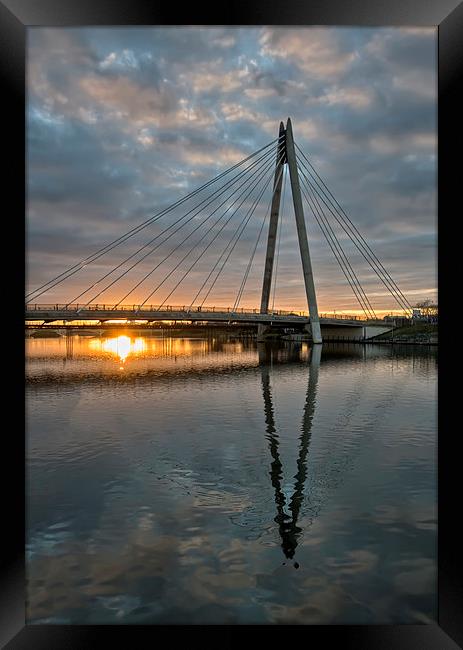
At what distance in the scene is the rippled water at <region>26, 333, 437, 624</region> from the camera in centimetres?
581

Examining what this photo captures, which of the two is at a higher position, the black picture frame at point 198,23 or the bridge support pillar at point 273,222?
the bridge support pillar at point 273,222

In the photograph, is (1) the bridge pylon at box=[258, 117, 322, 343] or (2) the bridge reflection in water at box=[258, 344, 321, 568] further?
(1) the bridge pylon at box=[258, 117, 322, 343]

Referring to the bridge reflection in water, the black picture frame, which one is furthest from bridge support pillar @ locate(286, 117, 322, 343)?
the black picture frame

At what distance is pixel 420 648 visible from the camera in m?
3.71

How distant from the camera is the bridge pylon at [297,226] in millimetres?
56625

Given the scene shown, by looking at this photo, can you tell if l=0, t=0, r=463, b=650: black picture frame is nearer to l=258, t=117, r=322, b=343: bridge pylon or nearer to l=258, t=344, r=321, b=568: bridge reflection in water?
l=258, t=344, r=321, b=568: bridge reflection in water

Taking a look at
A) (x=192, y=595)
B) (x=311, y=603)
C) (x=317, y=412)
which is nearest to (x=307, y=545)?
(x=311, y=603)

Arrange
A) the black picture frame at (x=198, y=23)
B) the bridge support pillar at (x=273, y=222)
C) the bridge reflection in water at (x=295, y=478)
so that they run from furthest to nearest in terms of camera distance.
A: the bridge support pillar at (x=273, y=222)
the bridge reflection in water at (x=295, y=478)
the black picture frame at (x=198, y=23)

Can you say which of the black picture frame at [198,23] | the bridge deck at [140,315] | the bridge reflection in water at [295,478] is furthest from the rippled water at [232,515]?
the bridge deck at [140,315]

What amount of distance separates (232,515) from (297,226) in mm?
51145

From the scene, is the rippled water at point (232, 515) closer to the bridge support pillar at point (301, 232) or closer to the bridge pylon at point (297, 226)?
the bridge support pillar at point (301, 232)

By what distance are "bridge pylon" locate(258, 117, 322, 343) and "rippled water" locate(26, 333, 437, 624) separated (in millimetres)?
38719

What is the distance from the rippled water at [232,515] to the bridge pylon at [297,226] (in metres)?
38.7
